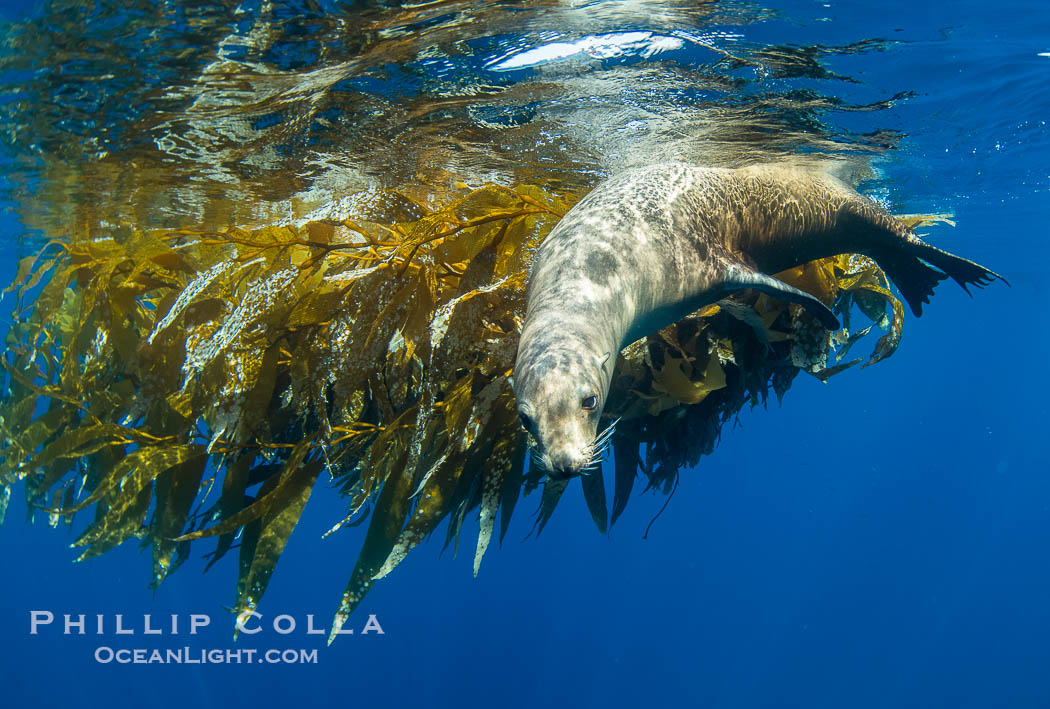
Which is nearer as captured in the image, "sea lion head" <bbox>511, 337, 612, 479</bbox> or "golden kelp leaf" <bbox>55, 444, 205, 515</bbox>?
"sea lion head" <bbox>511, 337, 612, 479</bbox>

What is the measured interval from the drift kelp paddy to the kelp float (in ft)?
0.06

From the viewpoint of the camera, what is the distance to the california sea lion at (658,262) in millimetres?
2193

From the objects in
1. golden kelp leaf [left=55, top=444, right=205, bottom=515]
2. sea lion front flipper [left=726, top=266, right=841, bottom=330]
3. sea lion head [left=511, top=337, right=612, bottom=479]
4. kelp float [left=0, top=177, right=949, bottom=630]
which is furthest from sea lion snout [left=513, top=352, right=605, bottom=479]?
golden kelp leaf [left=55, top=444, right=205, bottom=515]

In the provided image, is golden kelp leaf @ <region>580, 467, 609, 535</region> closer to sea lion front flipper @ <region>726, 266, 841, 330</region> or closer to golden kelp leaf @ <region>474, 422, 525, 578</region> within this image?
golden kelp leaf @ <region>474, 422, 525, 578</region>

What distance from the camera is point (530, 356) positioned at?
231 cm

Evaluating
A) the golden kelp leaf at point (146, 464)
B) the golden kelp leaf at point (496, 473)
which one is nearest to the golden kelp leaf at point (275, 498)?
the golden kelp leaf at point (146, 464)

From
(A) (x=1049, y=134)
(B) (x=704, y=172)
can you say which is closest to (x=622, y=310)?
(B) (x=704, y=172)

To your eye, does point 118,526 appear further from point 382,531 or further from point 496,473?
point 496,473

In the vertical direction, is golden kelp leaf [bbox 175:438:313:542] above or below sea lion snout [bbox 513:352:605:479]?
below

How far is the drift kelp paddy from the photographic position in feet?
10.7

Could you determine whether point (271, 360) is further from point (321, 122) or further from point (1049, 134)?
point (1049, 134)

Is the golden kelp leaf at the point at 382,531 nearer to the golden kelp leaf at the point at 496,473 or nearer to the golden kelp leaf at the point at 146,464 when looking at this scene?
the golden kelp leaf at the point at 496,473

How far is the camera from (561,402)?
7.00ft

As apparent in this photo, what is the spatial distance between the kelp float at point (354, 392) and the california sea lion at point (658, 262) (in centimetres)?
33
